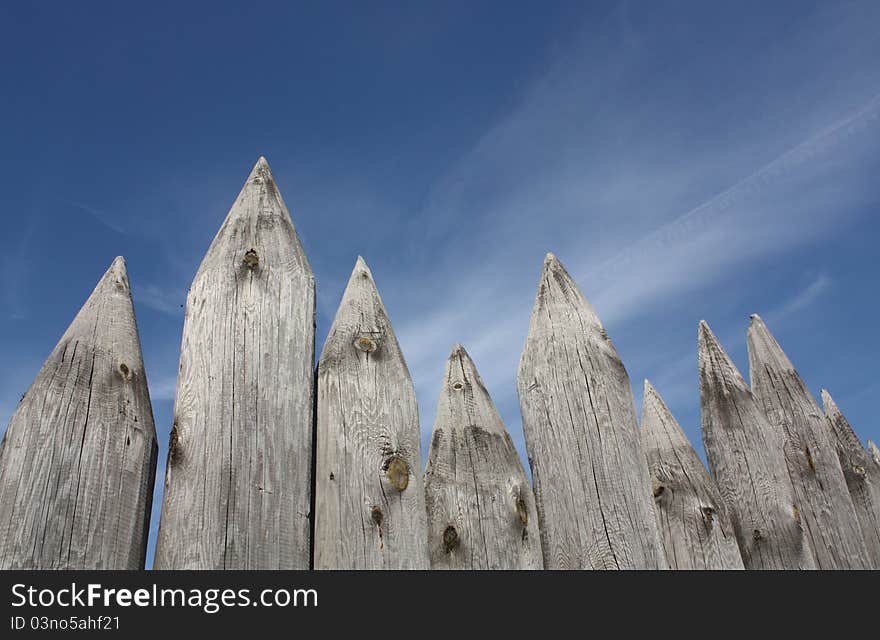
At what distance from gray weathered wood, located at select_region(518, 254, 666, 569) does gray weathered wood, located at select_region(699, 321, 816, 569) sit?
36.4 inches

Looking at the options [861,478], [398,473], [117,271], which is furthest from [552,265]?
[861,478]

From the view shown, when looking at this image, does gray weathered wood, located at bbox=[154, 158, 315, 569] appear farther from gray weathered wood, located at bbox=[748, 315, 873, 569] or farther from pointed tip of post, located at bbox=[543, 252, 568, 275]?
gray weathered wood, located at bbox=[748, 315, 873, 569]

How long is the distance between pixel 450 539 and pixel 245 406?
3.39 ft

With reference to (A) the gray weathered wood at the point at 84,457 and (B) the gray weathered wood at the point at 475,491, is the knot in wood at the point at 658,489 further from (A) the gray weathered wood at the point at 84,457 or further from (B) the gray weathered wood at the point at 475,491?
(A) the gray weathered wood at the point at 84,457

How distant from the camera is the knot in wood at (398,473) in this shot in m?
2.48

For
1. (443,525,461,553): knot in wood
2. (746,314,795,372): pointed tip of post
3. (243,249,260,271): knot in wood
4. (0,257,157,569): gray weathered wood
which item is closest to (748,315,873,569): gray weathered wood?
(746,314,795,372): pointed tip of post

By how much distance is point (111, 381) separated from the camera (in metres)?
2.35

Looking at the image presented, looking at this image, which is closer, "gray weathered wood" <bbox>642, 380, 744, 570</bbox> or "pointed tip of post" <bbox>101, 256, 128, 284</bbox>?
"pointed tip of post" <bbox>101, 256, 128, 284</bbox>

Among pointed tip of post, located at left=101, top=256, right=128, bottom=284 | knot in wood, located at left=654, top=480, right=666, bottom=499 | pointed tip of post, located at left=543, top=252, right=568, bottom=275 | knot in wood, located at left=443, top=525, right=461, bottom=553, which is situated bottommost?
knot in wood, located at left=443, top=525, right=461, bottom=553

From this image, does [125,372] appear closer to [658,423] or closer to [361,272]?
[361,272]

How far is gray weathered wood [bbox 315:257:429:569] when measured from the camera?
2.35 metres

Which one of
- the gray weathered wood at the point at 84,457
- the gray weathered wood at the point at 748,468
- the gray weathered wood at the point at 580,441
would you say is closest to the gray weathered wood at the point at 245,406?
the gray weathered wood at the point at 84,457

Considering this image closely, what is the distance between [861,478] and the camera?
4.19 m
